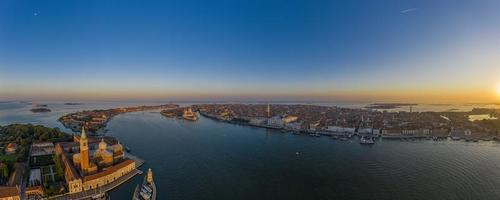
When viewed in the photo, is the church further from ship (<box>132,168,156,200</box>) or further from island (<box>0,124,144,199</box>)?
ship (<box>132,168,156,200</box>)

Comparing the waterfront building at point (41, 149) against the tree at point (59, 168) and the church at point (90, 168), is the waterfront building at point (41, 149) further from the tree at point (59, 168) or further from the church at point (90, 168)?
the tree at point (59, 168)

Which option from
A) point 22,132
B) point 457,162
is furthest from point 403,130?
point 22,132

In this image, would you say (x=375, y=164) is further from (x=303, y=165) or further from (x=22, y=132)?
(x=22, y=132)

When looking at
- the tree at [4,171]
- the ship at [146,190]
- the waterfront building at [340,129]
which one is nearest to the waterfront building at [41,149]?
the tree at [4,171]

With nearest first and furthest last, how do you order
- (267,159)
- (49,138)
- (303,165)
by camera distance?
(303,165), (267,159), (49,138)

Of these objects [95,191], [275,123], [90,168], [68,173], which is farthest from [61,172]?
[275,123]

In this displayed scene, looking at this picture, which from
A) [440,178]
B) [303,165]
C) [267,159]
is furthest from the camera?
[267,159]
